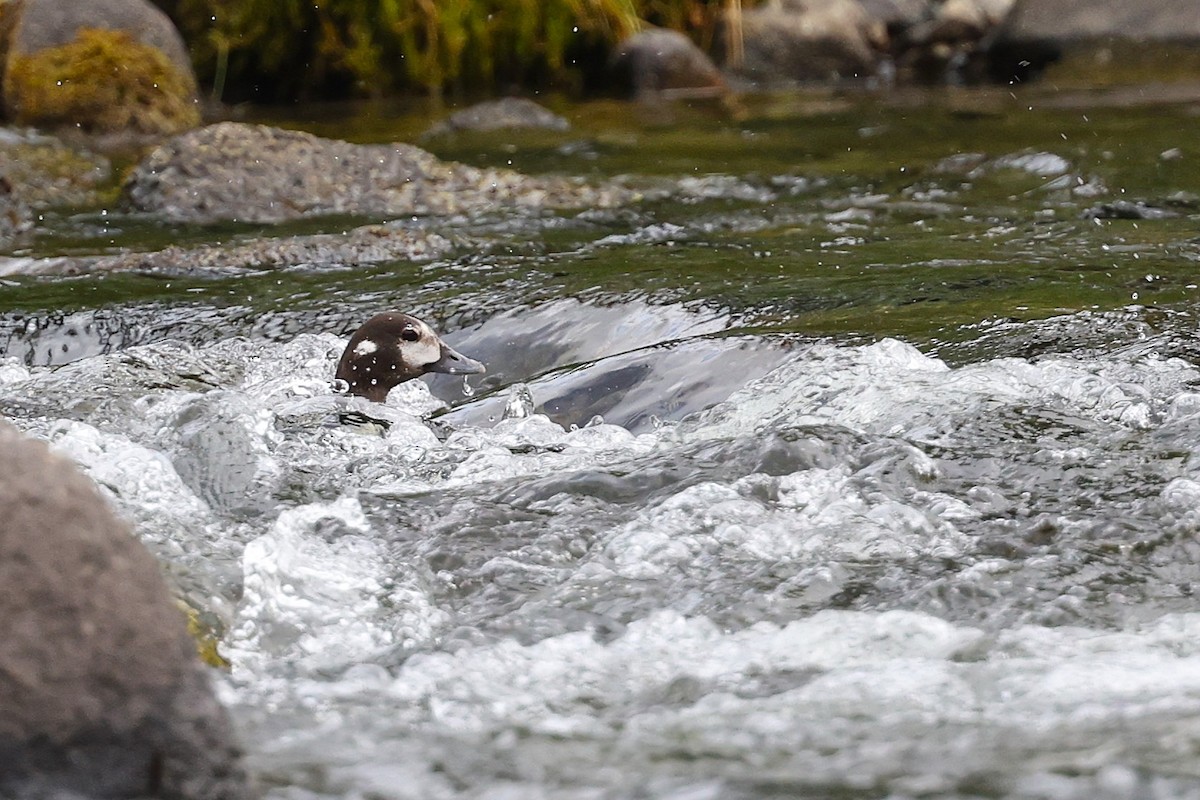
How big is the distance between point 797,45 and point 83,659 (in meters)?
14.2

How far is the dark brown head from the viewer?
556 centimetres

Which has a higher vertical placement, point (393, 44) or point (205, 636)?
point (393, 44)

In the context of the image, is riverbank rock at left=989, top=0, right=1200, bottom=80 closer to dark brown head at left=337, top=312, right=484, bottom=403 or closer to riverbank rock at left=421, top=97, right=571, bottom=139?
riverbank rock at left=421, top=97, right=571, bottom=139

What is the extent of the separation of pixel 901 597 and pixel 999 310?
7.97 feet

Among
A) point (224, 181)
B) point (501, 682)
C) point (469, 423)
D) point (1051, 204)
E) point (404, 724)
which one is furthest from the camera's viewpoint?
point (224, 181)

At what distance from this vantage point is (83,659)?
2156mm

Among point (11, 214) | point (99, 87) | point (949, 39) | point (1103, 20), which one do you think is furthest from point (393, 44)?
point (11, 214)

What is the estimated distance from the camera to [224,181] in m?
8.63

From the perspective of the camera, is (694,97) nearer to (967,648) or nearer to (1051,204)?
(1051,204)

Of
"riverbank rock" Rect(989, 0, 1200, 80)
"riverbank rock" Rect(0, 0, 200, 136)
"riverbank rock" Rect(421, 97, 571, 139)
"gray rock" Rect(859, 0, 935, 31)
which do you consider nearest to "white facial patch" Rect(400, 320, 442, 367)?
"riverbank rock" Rect(421, 97, 571, 139)

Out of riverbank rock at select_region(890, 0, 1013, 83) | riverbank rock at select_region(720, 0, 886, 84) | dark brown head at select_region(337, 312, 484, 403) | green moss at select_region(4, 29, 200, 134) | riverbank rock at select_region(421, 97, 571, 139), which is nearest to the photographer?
dark brown head at select_region(337, 312, 484, 403)

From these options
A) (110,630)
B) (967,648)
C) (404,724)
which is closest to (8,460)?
(110,630)

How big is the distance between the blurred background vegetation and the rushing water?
7.96m

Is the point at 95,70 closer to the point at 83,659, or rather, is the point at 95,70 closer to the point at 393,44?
the point at 393,44
